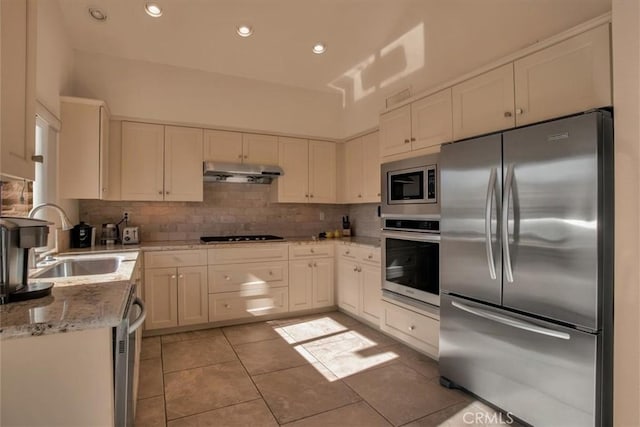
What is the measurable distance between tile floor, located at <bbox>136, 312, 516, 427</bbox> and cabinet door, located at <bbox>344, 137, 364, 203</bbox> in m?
1.63

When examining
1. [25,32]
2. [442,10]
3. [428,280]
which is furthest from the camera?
[442,10]

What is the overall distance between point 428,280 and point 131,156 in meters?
3.15

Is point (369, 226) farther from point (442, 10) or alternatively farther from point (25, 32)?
point (25, 32)

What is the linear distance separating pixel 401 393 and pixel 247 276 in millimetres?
2039

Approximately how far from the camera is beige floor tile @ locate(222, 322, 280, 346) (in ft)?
11.0

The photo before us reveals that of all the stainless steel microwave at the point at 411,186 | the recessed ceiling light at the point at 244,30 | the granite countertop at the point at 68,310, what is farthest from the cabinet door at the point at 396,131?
the granite countertop at the point at 68,310

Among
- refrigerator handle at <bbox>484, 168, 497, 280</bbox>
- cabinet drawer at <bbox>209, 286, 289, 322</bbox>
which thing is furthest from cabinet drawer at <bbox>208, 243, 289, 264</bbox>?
refrigerator handle at <bbox>484, 168, 497, 280</bbox>

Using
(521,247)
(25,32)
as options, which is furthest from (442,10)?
(25,32)

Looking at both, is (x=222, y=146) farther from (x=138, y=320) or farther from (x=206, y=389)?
(x=138, y=320)

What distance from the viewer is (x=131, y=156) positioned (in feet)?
11.8

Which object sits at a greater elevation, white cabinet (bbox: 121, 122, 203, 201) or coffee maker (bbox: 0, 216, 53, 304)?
white cabinet (bbox: 121, 122, 203, 201)

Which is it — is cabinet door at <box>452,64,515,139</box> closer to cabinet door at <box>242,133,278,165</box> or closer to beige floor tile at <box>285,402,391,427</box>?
beige floor tile at <box>285,402,391,427</box>

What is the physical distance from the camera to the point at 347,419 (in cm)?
206

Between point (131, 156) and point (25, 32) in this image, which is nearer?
point (25, 32)
